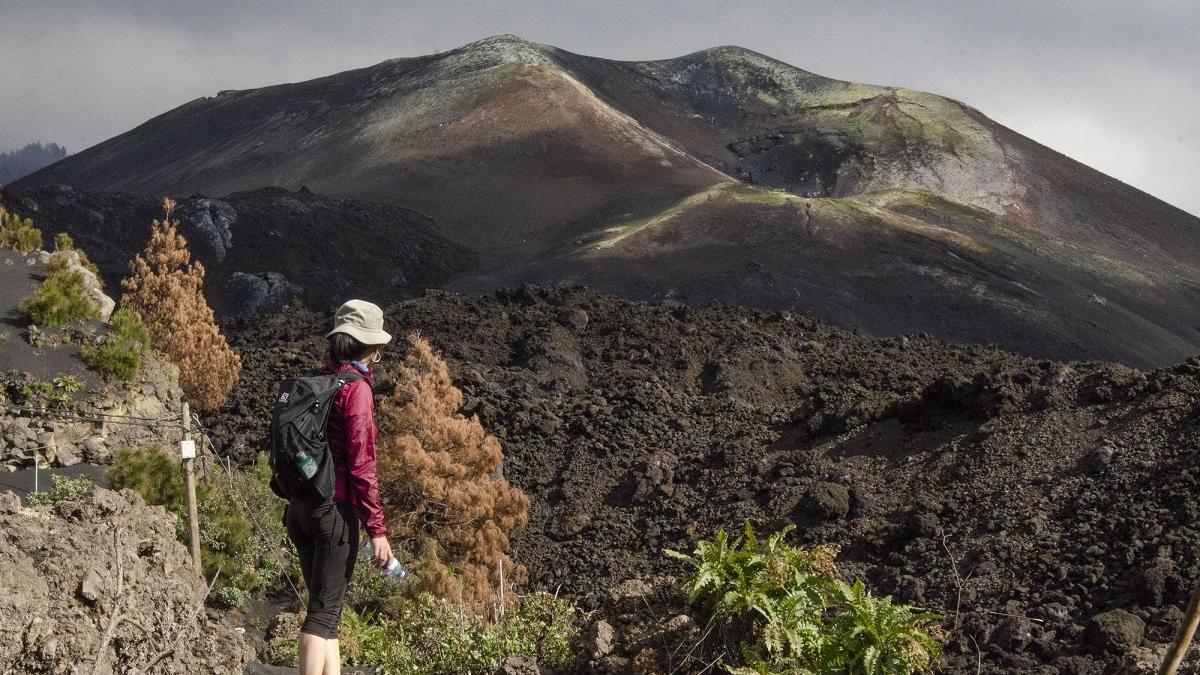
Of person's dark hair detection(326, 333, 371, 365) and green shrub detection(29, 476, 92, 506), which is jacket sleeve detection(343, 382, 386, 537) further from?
green shrub detection(29, 476, 92, 506)

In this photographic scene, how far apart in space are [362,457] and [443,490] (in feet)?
19.2

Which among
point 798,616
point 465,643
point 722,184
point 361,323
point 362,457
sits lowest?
point 465,643

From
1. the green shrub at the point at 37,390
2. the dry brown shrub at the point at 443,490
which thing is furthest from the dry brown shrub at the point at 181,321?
the dry brown shrub at the point at 443,490

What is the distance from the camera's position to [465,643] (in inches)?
219

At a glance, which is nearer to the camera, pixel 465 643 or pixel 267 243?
pixel 465 643

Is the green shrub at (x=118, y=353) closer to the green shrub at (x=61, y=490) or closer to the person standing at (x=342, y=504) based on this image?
the green shrub at (x=61, y=490)

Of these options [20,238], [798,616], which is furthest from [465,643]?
[20,238]

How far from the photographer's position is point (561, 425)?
52.8 feet

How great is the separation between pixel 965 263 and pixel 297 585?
81.2 ft

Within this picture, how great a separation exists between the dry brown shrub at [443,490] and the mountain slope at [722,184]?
15496 mm

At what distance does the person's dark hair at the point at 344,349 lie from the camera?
4.36 metres

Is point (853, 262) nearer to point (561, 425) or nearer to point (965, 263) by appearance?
point (965, 263)

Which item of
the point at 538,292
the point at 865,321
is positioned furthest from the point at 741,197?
the point at 538,292

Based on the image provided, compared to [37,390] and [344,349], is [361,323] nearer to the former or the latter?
[344,349]
